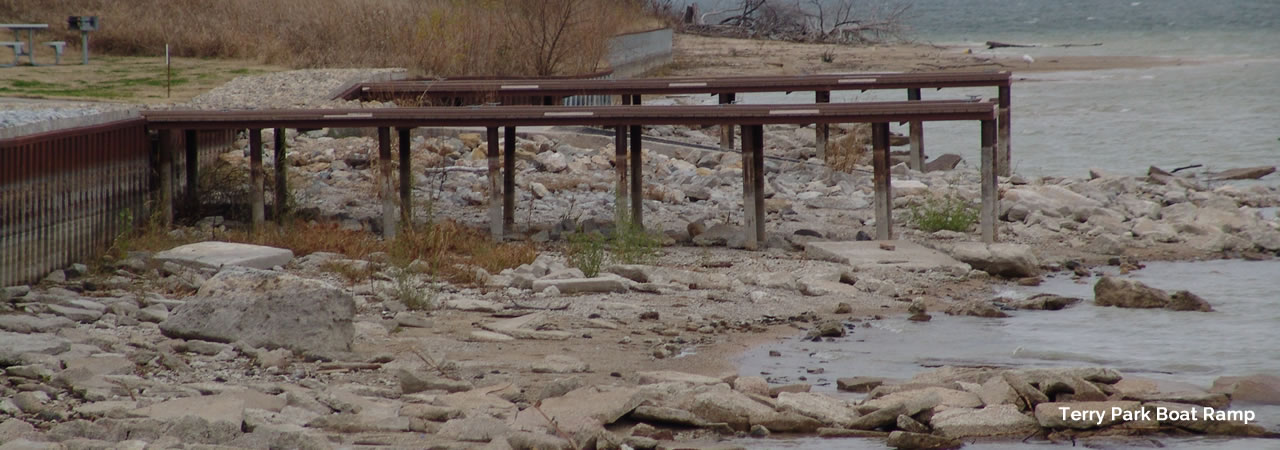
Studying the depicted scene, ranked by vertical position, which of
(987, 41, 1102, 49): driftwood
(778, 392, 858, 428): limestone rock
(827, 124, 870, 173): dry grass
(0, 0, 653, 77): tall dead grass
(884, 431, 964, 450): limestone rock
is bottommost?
(884, 431, 964, 450): limestone rock

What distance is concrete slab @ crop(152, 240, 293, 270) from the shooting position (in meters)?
10.9

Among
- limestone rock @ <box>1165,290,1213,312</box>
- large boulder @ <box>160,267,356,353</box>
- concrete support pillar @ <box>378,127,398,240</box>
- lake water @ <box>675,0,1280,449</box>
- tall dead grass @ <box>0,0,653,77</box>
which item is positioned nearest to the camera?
large boulder @ <box>160,267,356,353</box>

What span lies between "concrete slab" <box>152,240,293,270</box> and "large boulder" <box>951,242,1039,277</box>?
563 centimetres

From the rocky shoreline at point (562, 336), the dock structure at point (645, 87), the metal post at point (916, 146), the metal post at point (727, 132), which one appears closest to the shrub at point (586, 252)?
the rocky shoreline at point (562, 336)

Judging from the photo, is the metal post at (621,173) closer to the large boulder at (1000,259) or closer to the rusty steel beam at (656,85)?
the large boulder at (1000,259)

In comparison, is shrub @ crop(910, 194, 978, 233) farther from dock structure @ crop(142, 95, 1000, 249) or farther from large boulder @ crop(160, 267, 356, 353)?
large boulder @ crop(160, 267, 356, 353)

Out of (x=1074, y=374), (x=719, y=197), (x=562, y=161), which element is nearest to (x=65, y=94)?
(x=562, y=161)

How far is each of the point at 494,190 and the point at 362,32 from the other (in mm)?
13042

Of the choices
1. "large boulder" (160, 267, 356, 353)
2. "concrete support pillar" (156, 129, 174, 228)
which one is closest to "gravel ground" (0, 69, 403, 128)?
"concrete support pillar" (156, 129, 174, 228)

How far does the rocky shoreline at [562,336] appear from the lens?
271 inches

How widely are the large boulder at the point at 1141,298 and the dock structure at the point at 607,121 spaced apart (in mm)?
2372

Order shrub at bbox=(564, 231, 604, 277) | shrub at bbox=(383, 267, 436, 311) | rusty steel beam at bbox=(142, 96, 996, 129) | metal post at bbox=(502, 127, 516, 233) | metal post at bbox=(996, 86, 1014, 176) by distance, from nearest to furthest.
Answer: shrub at bbox=(383, 267, 436, 311), shrub at bbox=(564, 231, 604, 277), rusty steel beam at bbox=(142, 96, 996, 129), metal post at bbox=(502, 127, 516, 233), metal post at bbox=(996, 86, 1014, 176)

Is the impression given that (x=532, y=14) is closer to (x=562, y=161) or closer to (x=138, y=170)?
(x=562, y=161)

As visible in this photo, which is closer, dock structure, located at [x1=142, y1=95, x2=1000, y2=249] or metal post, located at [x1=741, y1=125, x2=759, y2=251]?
dock structure, located at [x1=142, y1=95, x2=1000, y2=249]
